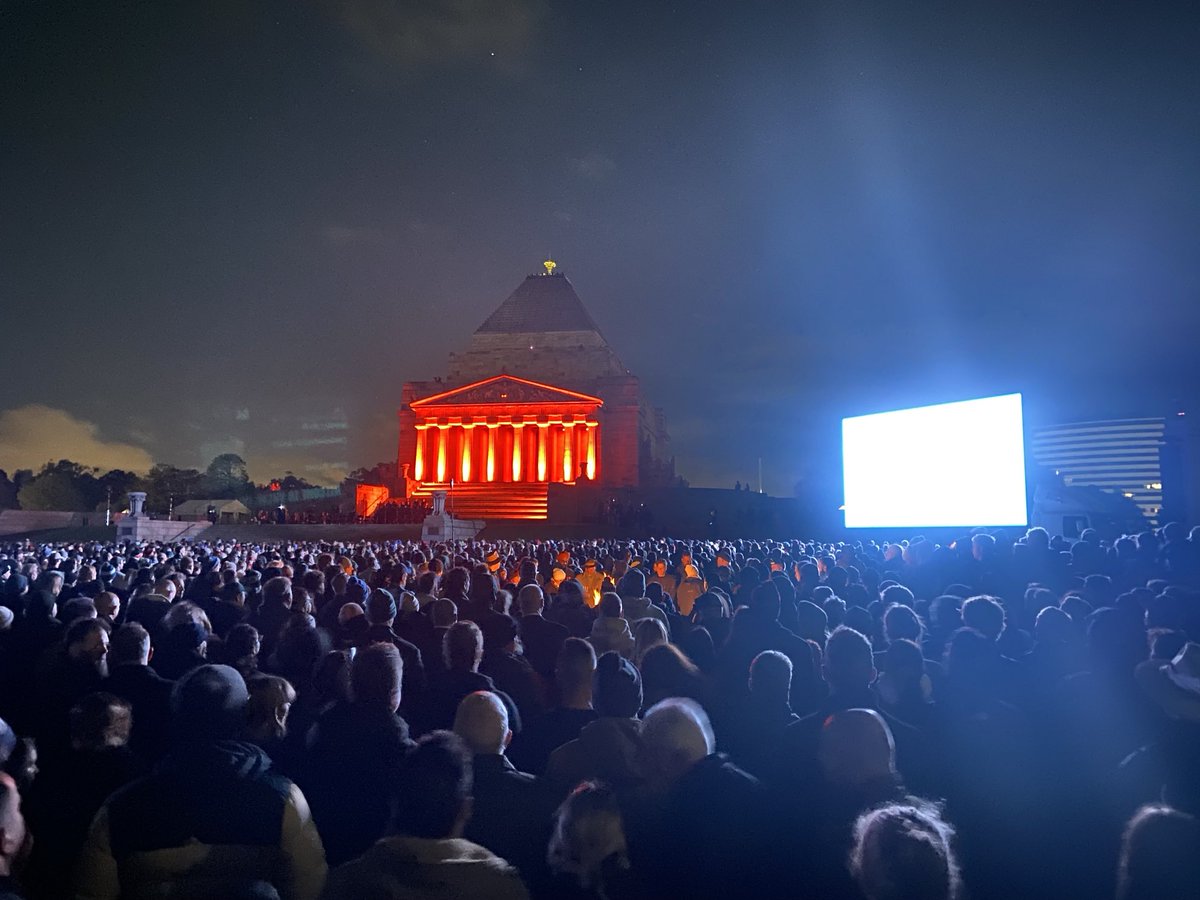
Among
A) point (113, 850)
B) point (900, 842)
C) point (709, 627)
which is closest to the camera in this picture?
point (900, 842)

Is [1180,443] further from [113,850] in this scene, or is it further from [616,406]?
[616,406]

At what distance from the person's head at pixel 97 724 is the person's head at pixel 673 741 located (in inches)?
102

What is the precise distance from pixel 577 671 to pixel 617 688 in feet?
2.41

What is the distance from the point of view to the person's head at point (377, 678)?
4.59 meters

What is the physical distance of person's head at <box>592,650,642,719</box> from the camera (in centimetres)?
470

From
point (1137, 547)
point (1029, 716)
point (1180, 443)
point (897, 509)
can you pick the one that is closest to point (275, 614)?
point (1029, 716)

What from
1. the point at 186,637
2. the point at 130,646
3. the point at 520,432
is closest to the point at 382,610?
the point at 186,637

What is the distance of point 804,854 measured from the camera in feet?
11.5

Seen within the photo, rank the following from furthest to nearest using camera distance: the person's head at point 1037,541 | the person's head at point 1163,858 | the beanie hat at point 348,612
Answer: the person's head at point 1037,541 < the beanie hat at point 348,612 < the person's head at point 1163,858

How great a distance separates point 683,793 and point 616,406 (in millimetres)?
66296

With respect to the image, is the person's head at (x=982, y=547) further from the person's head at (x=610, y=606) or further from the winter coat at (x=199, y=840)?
the winter coat at (x=199, y=840)

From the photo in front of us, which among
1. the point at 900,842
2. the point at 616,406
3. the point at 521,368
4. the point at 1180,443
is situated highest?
the point at 521,368

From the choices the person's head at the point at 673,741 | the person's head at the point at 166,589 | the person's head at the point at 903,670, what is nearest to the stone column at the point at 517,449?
the person's head at the point at 166,589

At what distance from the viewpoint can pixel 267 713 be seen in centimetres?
457
